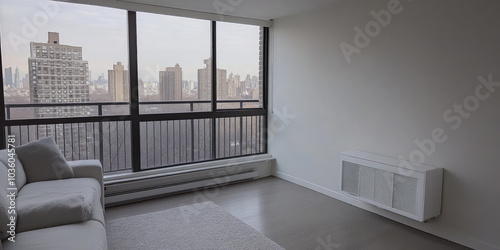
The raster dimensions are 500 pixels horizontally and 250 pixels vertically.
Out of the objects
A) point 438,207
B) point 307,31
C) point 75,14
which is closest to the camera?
point 438,207

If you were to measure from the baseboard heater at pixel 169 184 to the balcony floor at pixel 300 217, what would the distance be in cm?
9

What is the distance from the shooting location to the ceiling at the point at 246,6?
3854mm

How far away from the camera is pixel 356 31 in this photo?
3.71 metres

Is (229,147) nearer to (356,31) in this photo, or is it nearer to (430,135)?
(356,31)

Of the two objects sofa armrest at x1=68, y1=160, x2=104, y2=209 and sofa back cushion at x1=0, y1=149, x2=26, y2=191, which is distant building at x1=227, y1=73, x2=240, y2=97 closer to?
sofa armrest at x1=68, y1=160, x2=104, y2=209

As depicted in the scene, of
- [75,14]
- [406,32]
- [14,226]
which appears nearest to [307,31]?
[406,32]

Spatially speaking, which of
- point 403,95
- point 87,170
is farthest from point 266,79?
point 87,170

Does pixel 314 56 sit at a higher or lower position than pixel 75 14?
lower

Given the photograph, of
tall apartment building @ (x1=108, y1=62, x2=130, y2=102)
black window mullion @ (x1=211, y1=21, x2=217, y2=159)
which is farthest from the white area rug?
tall apartment building @ (x1=108, y1=62, x2=130, y2=102)

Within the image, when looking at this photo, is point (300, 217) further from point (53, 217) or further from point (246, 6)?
point (246, 6)

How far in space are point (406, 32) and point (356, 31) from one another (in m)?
0.59

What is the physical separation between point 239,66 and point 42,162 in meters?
2.82

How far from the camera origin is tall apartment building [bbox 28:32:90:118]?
11.7 ft

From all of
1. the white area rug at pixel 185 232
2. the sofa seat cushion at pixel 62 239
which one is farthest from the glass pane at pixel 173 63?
the sofa seat cushion at pixel 62 239
